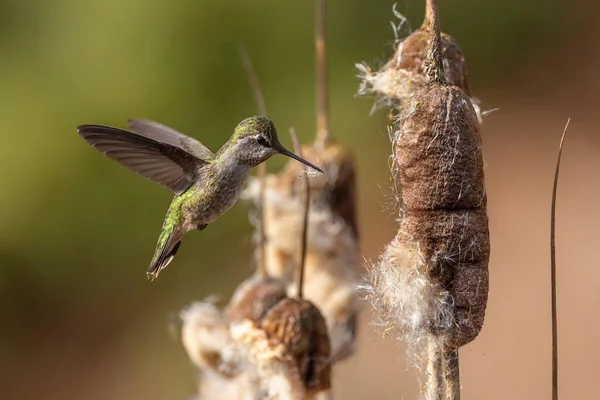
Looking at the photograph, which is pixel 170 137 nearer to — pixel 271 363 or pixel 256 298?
pixel 256 298

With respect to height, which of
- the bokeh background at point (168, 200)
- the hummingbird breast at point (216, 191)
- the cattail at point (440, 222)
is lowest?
the cattail at point (440, 222)

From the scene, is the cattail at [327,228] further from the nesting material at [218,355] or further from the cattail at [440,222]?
the cattail at [440,222]

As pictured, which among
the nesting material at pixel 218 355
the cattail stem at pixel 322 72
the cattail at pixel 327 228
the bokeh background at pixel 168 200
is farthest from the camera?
the bokeh background at pixel 168 200

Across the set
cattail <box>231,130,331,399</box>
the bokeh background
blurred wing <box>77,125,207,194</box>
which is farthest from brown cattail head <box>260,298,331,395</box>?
the bokeh background

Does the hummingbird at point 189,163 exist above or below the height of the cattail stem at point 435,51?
above

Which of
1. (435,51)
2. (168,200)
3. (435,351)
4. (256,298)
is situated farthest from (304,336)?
(168,200)

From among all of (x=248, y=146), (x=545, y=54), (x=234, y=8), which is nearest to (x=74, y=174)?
(x=234, y=8)

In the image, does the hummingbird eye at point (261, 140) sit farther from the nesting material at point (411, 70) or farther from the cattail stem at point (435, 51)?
the cattail stem at point (435, 51)

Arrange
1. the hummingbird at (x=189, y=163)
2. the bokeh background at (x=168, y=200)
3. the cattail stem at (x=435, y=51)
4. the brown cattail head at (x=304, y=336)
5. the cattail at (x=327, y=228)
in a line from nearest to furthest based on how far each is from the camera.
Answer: the cattail stem at (x=435, y=51) < the hummingbird at (x=189, y=163) < the brown cattail head at (x=304, y=336) < the cattail at (x=327, y=228) < the bokeh background at (x=168, y=200)

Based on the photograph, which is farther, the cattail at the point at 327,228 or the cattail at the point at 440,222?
the cattail at the point at 327,228

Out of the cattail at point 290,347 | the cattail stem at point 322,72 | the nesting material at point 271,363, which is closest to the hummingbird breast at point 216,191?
the cattail at point 290,347

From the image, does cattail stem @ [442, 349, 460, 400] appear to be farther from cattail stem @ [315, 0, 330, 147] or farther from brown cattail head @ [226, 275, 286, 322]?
cattail stem @ [315, 0, 330, 147]
